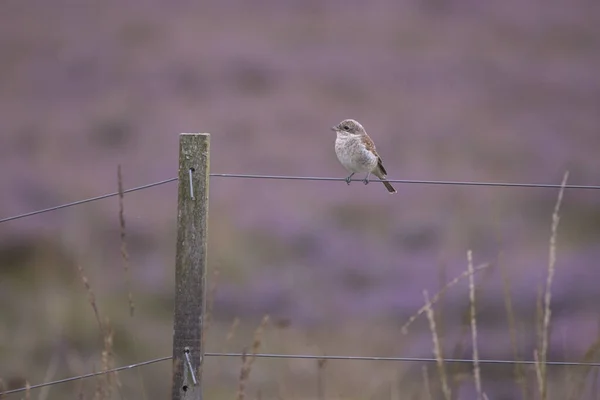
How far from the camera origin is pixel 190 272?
8.36 ft

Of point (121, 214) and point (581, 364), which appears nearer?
point (581, 364)

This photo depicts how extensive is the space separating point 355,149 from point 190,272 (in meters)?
2.68

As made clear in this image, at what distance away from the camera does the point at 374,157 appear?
202 inches

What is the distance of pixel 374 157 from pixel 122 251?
A: 288 centimetres

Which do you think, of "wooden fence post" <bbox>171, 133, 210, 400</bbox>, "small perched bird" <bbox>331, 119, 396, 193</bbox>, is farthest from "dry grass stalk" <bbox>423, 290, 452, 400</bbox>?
"small perched bird" <bbox>331, 119, 396, 193</bbox>

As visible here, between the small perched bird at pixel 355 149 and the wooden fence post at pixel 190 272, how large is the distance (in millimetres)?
2547

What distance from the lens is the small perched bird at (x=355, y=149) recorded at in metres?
5.07

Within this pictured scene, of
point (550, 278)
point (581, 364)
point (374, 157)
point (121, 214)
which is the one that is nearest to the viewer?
point (581, 364)

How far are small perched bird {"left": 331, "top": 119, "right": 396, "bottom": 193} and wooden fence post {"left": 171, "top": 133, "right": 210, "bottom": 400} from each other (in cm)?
255

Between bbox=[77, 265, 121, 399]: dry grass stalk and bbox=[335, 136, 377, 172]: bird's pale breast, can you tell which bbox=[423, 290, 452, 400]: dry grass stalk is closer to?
bbox=[77, 265, 121, 399]: dry grass stalk

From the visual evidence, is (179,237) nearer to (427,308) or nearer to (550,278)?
(427,308)

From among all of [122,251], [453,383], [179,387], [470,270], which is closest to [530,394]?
[453,383]

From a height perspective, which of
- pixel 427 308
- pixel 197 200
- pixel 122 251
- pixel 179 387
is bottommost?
pixel 179 387

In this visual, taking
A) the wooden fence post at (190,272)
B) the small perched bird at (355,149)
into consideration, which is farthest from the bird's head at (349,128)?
the wooden fence post at (190,272)
